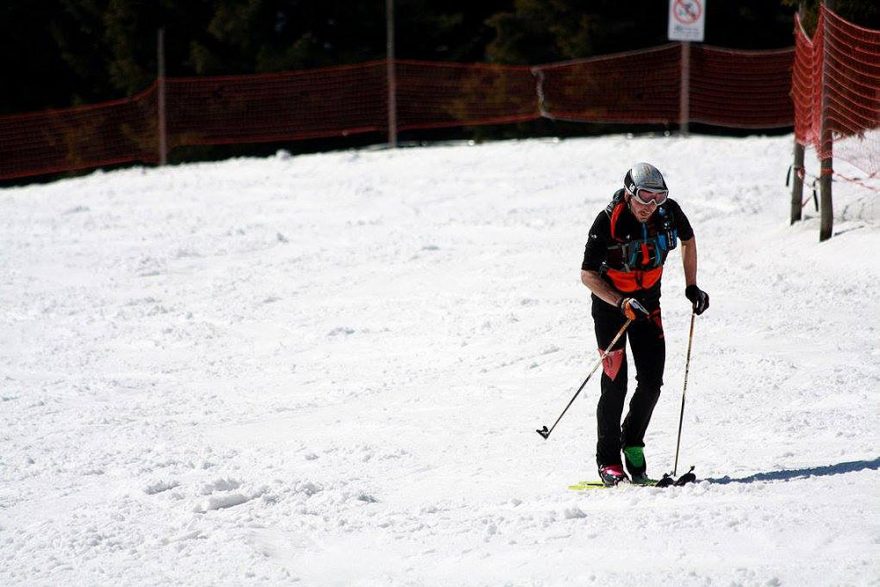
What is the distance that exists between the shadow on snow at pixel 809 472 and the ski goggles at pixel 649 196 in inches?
58.1

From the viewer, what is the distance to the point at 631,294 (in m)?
6.29

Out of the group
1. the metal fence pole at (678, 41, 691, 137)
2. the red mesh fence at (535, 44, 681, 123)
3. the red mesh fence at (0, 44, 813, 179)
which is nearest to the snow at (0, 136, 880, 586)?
the metal fence pole at (678, 41, 691, 137)

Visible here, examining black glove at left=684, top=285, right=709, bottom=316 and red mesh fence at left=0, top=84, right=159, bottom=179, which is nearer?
black glove at left=684, top=285, right=709, bottom=316

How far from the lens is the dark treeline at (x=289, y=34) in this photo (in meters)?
24.1

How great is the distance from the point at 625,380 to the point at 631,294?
0.45 metres

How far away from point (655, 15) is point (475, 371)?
17.0 meters

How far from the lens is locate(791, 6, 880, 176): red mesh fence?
11914 mm

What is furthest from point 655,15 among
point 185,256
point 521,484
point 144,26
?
point 521,484

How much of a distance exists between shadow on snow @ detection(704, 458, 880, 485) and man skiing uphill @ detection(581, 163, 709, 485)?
0.49 meters

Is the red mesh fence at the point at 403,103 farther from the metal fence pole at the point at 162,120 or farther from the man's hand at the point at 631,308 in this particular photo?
the man's hand at the point at 631,308

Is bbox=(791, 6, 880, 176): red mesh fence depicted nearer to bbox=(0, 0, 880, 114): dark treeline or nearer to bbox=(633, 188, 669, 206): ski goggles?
bbox=(633, 188, 669, 206): ski goggles

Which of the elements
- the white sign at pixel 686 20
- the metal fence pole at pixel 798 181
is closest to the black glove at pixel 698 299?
the metal fence pole at pixel 798 181

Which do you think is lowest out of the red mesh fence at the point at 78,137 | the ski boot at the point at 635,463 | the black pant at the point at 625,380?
the ski boot at the point at 635,463

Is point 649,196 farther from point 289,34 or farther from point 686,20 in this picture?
point 289,34
